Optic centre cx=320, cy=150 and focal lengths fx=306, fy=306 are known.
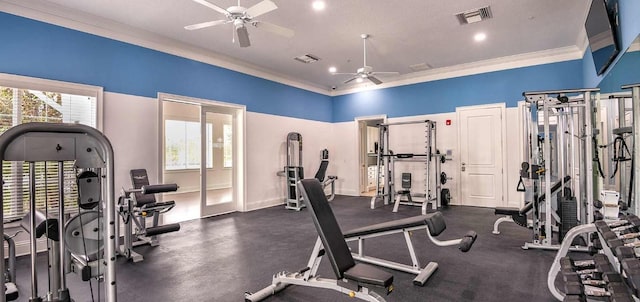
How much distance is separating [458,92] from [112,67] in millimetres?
6528

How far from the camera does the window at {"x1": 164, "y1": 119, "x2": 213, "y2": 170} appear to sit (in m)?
7.99

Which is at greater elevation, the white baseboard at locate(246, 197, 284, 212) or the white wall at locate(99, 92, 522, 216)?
the white wall at locate(99, 92, 522, 216)

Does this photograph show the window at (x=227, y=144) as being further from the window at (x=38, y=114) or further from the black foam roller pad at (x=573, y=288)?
the black foam roller pad at (x=573, y=288)

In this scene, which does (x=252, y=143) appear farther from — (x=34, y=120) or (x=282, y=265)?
(x=282, y=265)

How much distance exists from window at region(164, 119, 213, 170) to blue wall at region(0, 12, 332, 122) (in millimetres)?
2337

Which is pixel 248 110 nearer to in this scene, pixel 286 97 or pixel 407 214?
pixel 286 97

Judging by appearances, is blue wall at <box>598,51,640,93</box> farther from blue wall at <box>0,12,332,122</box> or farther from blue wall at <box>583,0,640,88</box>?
blue wall at <box>0,12,332,122</box>

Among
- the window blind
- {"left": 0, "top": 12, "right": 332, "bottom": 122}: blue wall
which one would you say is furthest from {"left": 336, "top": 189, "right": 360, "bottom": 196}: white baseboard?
the window blind

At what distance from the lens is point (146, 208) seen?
3.64 m

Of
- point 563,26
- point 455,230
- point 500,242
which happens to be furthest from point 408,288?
point 563,26

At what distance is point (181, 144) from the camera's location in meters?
8.27

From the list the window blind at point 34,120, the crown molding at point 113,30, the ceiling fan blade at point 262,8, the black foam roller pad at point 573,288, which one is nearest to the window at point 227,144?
the crown molding at point 113,30

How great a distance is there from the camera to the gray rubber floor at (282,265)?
2.57 metres

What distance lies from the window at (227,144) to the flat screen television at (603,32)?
574 centimetres
